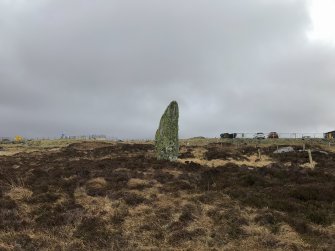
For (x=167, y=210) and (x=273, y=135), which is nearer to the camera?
(x=167, y=210)

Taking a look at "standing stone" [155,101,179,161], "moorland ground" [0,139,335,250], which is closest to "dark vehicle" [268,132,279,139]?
"standing stone" [155,101,179,161]

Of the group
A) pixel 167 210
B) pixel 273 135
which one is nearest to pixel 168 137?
pixel 167 210

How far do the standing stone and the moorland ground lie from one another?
5.74 meters

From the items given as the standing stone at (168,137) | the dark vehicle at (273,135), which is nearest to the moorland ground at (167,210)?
the standing stone at (168,137)

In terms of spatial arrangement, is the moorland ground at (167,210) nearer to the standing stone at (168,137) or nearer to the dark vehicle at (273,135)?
the standing stone at (168,137)

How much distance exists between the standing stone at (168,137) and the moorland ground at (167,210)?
5.74 m

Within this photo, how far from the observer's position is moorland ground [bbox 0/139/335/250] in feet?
49.8

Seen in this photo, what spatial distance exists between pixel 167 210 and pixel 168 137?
15085 millimetres

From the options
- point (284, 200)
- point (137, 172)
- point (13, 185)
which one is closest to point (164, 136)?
point (137, 172)

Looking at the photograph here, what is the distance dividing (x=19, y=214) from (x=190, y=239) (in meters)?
8.05

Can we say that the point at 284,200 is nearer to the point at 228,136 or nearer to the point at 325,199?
the point at 325,199

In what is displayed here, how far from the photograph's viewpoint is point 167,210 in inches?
732

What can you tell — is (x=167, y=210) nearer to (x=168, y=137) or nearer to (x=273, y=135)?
(x=168, y=137)

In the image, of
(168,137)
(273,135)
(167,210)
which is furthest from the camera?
(273,135)
